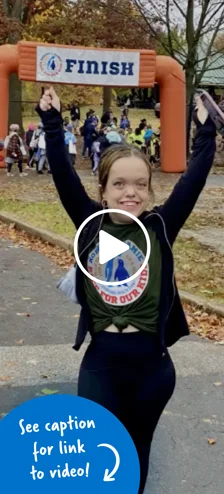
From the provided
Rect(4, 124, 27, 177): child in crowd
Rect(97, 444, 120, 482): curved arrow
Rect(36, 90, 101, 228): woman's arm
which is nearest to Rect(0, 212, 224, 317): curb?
Rect(36, 90, 101, 228): woman's arm

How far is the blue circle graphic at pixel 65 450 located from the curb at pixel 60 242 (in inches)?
174

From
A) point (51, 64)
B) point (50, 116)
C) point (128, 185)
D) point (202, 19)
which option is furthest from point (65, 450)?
point (202, 19)

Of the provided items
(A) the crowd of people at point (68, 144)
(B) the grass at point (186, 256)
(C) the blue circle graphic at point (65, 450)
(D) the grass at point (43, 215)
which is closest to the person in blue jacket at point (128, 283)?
(C) the blue circle graphic at point (65, 450)

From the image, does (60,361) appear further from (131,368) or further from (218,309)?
(131,368)

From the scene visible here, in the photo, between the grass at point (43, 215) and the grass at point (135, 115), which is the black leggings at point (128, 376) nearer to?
the grass at point (43, 215)

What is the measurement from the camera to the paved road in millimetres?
3621

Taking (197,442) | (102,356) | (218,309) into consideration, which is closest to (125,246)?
(102,356)

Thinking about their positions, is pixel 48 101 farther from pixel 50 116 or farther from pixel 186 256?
pixel 186 256

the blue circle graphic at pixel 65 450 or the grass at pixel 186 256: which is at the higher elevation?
the blue circle graphic at pixel 65 450

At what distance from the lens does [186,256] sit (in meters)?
8.90

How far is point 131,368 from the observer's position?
8.11ft

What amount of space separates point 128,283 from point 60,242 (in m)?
7.53

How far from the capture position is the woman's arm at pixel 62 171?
2459mm

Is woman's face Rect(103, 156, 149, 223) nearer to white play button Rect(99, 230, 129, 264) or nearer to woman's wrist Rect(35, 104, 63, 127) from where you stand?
white play button Rect(99, 230, 129, 264)
